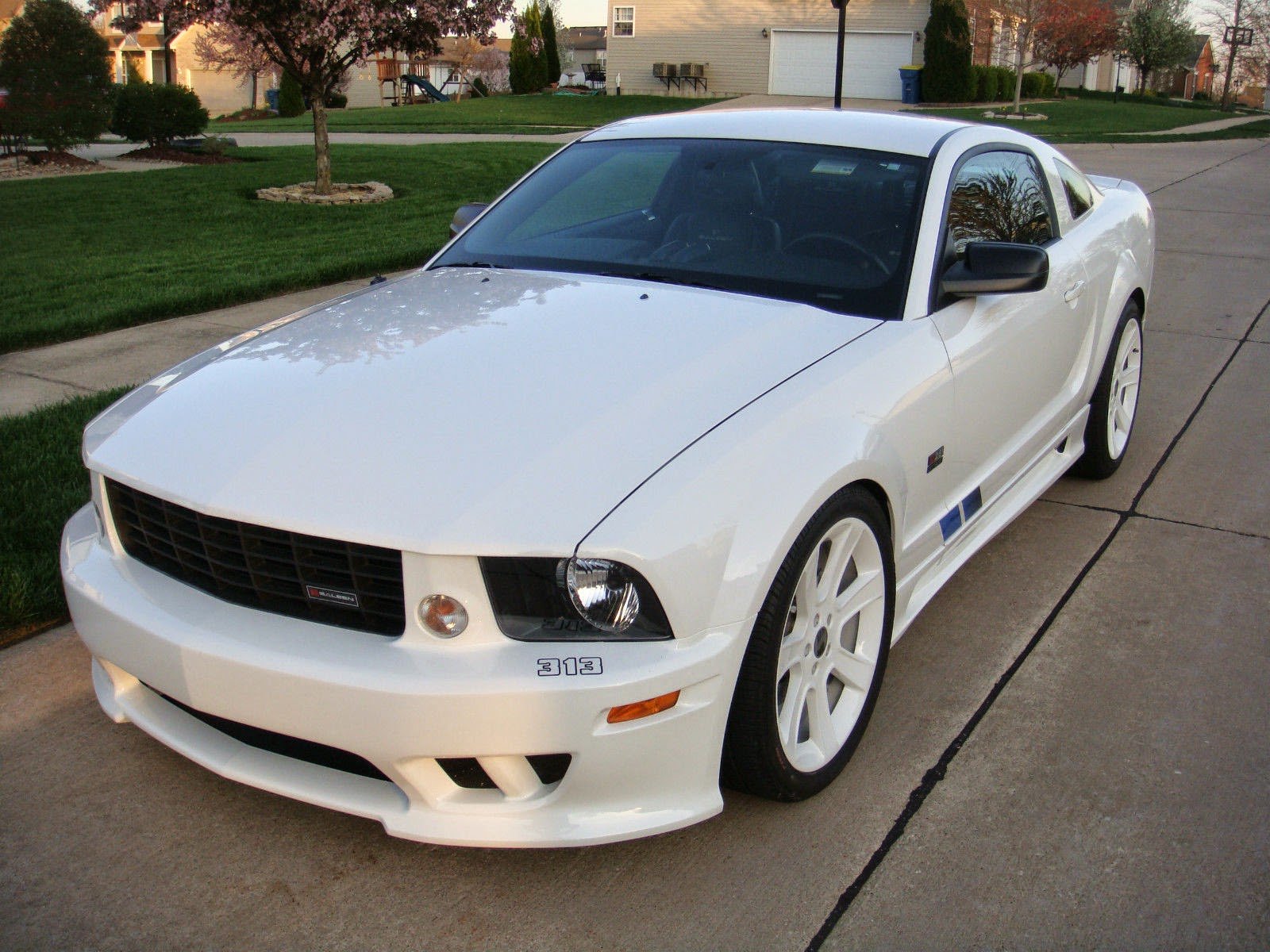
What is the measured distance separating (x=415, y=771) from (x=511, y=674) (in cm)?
30

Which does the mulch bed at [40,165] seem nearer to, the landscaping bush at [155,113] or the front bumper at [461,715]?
the landscaping bush at [155,113]

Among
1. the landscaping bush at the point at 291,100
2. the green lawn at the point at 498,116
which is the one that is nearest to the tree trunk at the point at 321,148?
the green lawn at the point at 498,116

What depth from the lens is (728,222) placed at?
370 centimetres

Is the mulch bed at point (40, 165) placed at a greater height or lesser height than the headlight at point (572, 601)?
greater

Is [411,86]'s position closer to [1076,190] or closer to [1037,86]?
[1037,86]

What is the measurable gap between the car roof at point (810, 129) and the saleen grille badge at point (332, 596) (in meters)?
2.27

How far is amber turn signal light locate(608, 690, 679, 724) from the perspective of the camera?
7.51 feet

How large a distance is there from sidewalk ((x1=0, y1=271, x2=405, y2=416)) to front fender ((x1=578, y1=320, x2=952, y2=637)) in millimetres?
4175

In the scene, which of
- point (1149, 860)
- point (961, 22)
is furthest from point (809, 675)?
point (961, 22)

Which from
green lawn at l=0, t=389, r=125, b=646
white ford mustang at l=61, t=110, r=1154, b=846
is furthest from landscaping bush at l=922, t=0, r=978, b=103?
white ford mustang at l=61, t=110, r=1154, b=846

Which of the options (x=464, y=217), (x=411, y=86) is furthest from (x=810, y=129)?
(x=411, y=86)

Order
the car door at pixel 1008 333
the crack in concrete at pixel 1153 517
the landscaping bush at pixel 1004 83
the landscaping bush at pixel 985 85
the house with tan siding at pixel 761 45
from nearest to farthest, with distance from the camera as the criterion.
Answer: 1. the car door at pixel 1008 333
2. the crack in concrete at pixel 1153 517
3. the landscaping bush at pixel 985 85
4. the house with tan siding at pixel 761 45
5. the landscaping bush at pixel 1004 83

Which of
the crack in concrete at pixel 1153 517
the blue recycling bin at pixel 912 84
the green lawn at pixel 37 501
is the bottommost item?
the crack in concrete at pixel 1153 517

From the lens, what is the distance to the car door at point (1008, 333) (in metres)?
3.44
